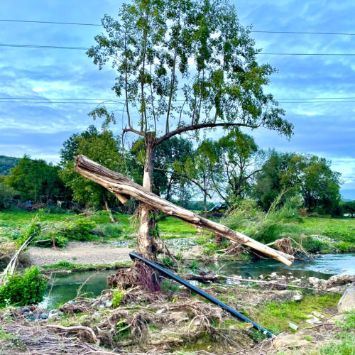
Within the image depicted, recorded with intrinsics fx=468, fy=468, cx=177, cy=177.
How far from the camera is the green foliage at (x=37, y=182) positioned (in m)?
48.5

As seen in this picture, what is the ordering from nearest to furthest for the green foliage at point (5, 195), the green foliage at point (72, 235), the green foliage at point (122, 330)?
1. the green foliage at point (122, 330)
2. the green foliage at point (72, 235)
3. the green foliage at point (5, 195)

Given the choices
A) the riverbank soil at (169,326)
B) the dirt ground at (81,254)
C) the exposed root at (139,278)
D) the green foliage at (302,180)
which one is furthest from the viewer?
the green foliage at (302,180)

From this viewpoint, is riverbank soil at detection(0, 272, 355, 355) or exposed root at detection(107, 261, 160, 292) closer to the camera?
riverbank soil at detection(0, 272, 355, 355)

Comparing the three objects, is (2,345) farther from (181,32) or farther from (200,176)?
(200,176)

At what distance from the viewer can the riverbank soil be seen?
6.50 meters

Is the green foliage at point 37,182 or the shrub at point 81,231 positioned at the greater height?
the green foliage at point 37,182

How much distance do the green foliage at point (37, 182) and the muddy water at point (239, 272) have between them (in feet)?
108

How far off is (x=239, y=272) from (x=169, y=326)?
9.84 m

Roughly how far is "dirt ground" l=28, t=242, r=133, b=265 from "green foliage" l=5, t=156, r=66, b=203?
2653 cm

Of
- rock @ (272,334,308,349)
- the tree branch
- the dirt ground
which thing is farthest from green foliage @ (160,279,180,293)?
the dirt ground

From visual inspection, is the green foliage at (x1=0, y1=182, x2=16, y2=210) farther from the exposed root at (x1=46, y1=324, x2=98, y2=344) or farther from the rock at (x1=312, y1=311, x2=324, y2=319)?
the exposed root at (x1=46, y1=324, x2=98, y2=344)

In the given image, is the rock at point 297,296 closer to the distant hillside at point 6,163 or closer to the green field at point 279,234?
the green field at point 279,234

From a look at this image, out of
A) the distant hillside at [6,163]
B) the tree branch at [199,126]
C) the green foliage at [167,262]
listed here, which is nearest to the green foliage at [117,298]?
the green foliage at [167,262]

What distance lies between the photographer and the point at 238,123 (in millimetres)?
15383
